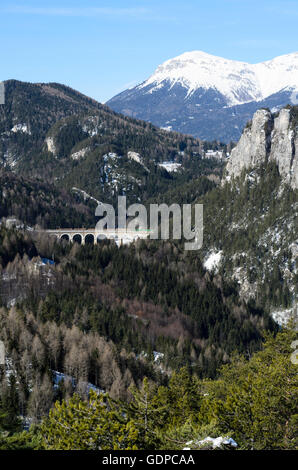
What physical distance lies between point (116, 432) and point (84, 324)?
107148 mm

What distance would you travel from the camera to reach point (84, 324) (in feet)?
473

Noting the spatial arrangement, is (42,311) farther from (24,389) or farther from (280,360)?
(280,360)

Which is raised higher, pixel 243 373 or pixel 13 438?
pixel 13 438

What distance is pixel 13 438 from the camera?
4203 centimetres

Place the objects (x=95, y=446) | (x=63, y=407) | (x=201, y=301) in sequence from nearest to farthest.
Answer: (x=95, y=446)
(x=63, y=407)
(x=201, y=301)

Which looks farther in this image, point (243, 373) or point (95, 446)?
point (243, 373)

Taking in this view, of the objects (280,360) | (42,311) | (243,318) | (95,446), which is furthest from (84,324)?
(95,446)

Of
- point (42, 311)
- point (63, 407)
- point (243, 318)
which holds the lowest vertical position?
point (243, 318)

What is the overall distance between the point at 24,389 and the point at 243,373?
33731 mm

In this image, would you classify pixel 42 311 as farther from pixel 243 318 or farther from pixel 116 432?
pixel 116 432
